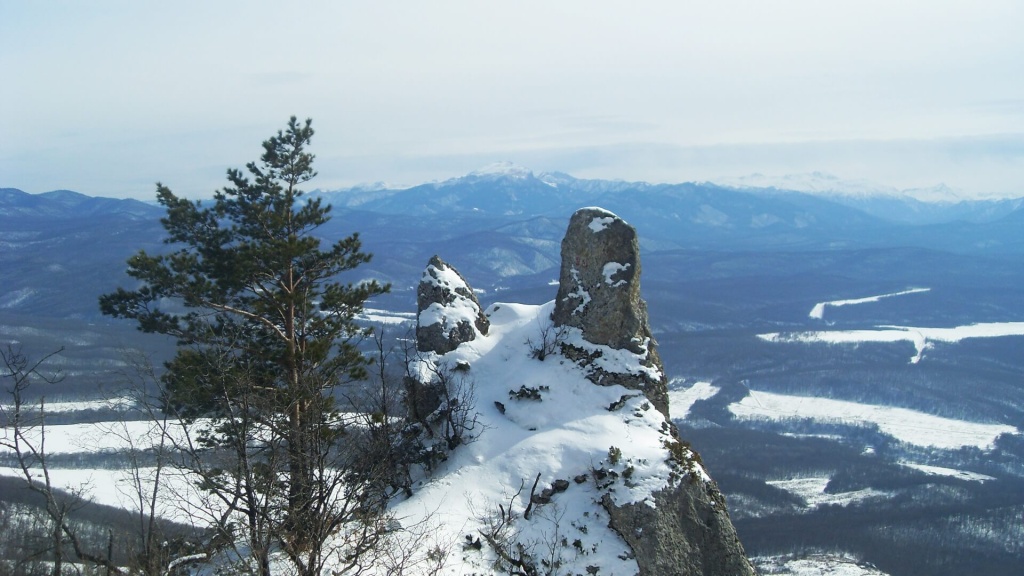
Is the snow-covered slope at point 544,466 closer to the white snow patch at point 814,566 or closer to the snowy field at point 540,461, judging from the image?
the snowy field at point 540,461

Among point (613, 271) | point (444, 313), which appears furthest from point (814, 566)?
point (444, 313)

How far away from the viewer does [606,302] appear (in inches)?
1184

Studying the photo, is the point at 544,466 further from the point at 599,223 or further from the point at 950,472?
the point at 950,472

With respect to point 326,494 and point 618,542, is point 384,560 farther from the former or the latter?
point 618,542

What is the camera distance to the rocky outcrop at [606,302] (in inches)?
1145

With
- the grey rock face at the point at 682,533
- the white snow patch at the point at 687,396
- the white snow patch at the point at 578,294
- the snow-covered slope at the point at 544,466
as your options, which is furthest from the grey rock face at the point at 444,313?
the white snow patch at the point at 687,396

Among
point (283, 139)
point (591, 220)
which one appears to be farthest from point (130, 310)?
point (591, 220)

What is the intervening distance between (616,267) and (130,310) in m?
18.3

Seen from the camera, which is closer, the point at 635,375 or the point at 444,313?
the point at 635,375

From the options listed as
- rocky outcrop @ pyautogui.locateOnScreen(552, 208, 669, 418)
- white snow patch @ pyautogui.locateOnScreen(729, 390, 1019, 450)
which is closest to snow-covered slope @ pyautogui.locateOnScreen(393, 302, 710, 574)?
rocky outcrop @ pyautogui.locateOnScreen(552, 208, 669, 418)

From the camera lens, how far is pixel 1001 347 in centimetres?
19412

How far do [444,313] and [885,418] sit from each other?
130 metres

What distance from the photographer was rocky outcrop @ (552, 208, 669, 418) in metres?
29.1

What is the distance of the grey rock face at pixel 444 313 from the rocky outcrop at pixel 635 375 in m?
3.75
